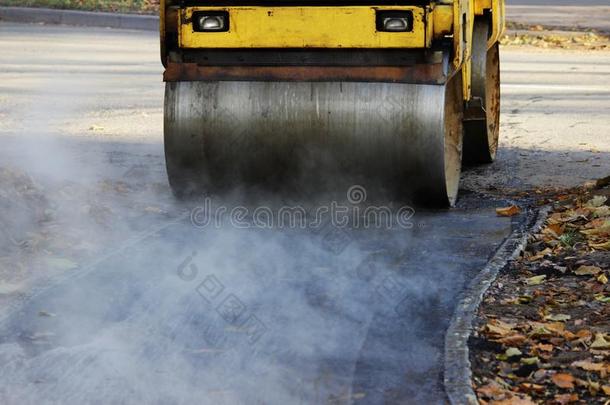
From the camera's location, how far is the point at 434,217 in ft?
24.2

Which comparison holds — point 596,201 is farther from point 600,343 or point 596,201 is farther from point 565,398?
point 565,398

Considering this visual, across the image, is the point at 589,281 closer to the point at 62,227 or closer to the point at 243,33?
the point at 243,33

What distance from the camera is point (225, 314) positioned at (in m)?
5.28

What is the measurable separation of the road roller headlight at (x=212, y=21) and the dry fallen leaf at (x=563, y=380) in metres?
3.26

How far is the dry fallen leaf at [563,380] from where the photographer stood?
451 centimetres

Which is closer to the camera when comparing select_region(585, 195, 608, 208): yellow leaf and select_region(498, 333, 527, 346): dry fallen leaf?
select_region(498, 333, 527, 346): dry fallen leaf

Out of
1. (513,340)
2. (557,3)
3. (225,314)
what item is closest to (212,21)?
(225,314)

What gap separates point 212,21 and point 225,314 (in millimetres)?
2327

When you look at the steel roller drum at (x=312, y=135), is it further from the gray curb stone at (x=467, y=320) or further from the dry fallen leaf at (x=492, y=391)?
the dry fallen leaf at (x=492, y=391)

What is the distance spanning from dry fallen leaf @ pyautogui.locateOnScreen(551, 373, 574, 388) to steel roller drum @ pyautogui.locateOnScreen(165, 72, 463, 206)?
253 centimetres

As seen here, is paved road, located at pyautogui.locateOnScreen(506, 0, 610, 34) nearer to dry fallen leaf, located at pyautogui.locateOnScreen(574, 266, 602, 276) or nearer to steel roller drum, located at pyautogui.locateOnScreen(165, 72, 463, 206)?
steel roller drum, located at pyautogui.locateOnScreen(165, 72, 463, 206)

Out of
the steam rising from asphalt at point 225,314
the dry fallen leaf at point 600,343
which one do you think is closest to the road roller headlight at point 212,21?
the steam rising from asphalt at point 225,314

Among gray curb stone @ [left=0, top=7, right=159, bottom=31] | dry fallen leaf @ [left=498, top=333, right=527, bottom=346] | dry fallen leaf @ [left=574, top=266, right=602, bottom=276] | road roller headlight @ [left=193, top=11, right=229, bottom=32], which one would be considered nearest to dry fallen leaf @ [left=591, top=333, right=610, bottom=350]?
dry fallen leaf @ [left=498, top=333, right=527, bottom=346]

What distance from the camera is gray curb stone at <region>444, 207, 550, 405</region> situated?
4387mm
